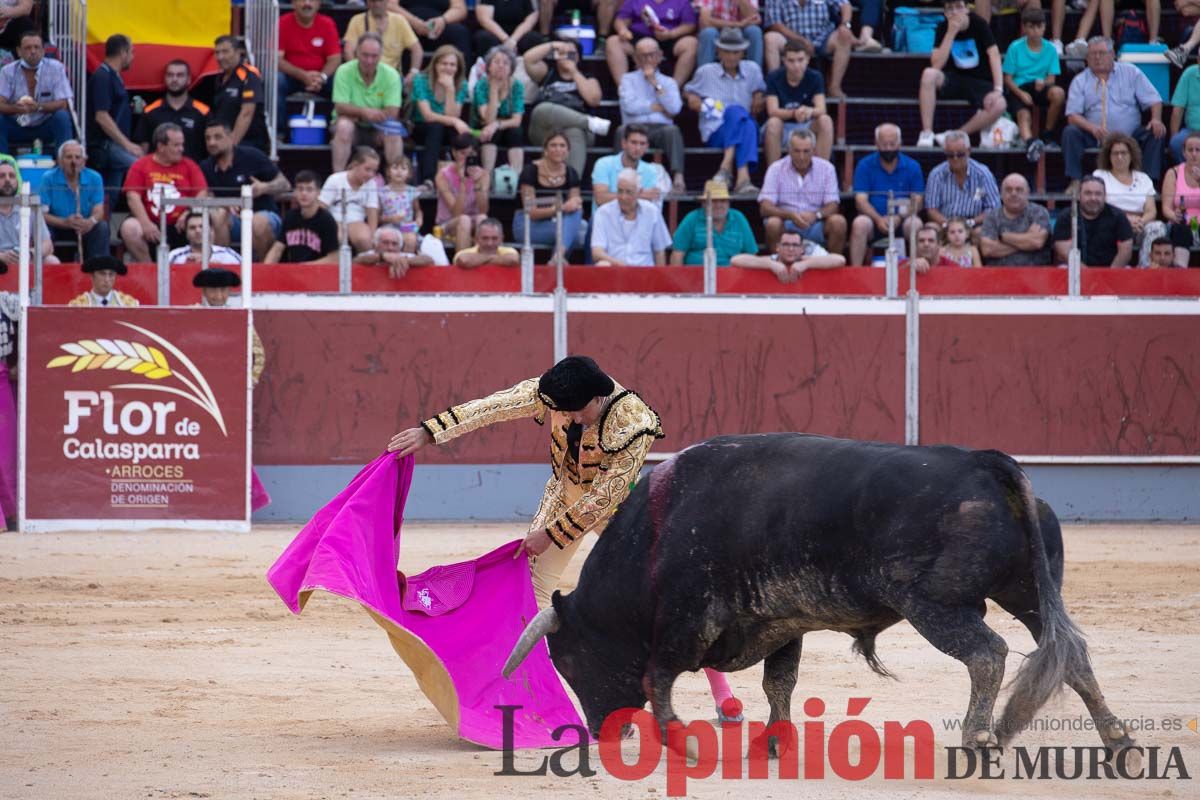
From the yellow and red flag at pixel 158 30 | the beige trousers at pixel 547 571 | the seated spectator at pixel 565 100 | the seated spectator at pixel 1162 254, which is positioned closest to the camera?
the beige trousers at pixel 547 571

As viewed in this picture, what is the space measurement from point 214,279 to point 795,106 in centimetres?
488

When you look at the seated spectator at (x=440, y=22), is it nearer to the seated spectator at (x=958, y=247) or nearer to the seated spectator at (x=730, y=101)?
the seated spectator at (x=730, y=101)

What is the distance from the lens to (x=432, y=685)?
5051 mm

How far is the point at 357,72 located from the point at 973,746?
8.83m

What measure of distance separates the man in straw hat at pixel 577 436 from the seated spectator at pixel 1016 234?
6.73m

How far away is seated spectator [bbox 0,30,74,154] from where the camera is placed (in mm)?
11508

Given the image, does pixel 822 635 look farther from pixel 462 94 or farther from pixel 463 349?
pixel 462 94

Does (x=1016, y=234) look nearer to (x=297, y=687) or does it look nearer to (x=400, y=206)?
(x=400, y=206)

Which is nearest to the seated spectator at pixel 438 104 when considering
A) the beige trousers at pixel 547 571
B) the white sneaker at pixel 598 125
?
the white sneaker at pixel 598 125

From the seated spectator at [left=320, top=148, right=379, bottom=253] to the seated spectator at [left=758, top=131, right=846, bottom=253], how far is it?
266cm

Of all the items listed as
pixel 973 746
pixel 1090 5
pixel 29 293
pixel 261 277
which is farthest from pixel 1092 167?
pixel 973 746

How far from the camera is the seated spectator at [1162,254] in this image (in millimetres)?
11281

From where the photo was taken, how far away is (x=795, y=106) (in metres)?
12.6

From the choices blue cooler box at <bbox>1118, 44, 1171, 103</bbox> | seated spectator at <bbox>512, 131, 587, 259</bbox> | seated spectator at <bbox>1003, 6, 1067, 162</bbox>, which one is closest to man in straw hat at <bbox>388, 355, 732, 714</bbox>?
seated spectator at <bbox>512, 131, 587, 259</bbox>
